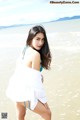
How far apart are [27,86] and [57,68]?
0.51m

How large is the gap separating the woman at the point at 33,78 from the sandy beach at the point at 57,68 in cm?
37

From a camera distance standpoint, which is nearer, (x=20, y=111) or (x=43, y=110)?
(x=43, y=110)

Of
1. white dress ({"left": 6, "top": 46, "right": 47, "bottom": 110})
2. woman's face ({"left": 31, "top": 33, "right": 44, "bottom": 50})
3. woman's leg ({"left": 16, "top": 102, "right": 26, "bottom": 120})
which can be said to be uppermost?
woman's face ({"left": 31, "top": 33, "right": 44, "bottom": 50})

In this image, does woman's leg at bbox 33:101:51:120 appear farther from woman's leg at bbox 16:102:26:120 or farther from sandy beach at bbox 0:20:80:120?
sandy beach at bbox 0:20:80:120

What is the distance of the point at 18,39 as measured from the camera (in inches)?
116

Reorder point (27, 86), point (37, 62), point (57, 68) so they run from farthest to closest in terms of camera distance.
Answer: point (57, 68)
point (27, 86)
point (37, 62)

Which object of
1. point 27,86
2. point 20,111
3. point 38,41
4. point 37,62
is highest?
point 38,41

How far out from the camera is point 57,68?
114 inches

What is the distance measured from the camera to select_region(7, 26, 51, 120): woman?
241cm

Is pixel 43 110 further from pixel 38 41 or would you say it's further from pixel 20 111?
pixel 38 41

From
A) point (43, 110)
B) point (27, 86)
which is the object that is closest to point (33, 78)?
point (27, 86)

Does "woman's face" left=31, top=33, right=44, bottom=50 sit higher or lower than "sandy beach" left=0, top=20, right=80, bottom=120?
higher

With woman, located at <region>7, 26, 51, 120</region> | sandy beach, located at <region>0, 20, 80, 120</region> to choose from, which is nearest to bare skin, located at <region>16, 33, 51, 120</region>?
woman, located at <region>7, 26, 51, 120</region>

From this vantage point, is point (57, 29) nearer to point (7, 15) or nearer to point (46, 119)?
point (7, 15)
